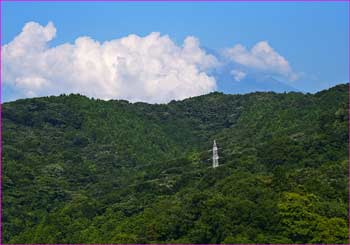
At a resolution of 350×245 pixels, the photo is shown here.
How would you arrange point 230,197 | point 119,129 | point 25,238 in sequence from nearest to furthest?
point 230,197, point 25,238, point 119,129

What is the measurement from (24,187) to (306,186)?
29073 millimetres

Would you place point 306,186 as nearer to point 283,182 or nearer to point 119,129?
point 283,182

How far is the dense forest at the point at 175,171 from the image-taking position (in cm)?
3600

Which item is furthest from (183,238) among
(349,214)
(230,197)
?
(349,214)

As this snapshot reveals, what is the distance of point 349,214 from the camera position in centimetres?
3572

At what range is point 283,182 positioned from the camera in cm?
3894

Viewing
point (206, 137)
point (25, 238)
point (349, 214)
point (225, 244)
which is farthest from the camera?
point (206, 137)

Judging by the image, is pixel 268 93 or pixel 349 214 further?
pixel 268 93

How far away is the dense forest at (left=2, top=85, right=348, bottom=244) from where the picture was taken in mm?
36000

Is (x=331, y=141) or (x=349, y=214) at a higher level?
(x=331, y=141)

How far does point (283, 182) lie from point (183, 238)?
6.60 m

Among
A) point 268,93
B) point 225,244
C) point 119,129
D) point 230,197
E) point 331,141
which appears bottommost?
point 225,244

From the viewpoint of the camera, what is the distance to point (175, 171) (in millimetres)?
58062

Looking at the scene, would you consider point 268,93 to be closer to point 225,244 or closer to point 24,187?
point 24,187
